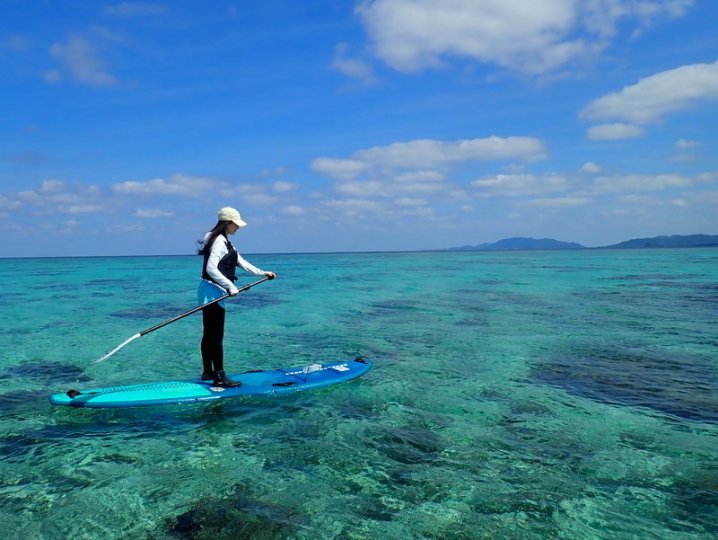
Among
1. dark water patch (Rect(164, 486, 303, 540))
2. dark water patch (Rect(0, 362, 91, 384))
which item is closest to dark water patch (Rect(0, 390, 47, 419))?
dark water patch (Rect(0, 362, 91, 384))

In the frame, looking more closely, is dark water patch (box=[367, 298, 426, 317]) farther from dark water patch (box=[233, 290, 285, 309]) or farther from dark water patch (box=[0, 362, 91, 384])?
dark water patch (box=[0, 362, 91, 384])

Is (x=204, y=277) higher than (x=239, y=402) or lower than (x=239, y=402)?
higher

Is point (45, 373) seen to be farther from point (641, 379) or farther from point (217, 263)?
point (641, 379)

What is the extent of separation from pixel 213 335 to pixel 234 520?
4.11 metres

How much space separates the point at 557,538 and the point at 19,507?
5.99 m

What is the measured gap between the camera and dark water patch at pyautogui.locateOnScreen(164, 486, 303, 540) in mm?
4883

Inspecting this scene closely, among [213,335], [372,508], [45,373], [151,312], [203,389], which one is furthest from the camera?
[151,312]

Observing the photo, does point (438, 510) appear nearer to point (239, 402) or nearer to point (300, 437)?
point (300, 437)

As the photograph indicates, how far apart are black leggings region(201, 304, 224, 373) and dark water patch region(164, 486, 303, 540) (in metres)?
3.57

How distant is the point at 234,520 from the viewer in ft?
16.8

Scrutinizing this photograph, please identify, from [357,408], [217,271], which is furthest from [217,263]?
[357,408]

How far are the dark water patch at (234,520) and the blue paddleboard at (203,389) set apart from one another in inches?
134

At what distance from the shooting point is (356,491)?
576 centimetres

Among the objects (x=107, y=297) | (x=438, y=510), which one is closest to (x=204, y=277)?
(x=438, y=510)
